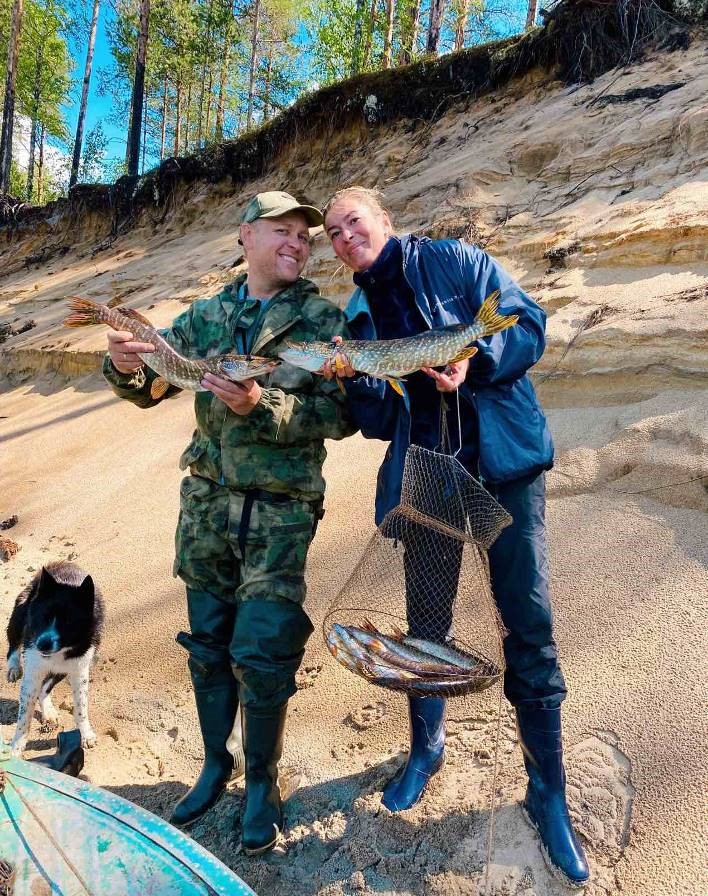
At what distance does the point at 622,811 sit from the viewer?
245 cm

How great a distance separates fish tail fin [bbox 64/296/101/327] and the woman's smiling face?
3.57 feet

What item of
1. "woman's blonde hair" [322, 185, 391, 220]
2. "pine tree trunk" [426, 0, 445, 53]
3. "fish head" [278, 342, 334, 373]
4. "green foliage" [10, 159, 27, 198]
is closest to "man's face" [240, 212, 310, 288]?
"woman's blonde hair" [322, 185, 391, 220]

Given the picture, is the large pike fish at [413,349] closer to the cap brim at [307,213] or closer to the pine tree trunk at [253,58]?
the cap brim at [307,213]

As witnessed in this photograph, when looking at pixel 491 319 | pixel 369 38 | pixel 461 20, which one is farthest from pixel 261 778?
pixel 461 20

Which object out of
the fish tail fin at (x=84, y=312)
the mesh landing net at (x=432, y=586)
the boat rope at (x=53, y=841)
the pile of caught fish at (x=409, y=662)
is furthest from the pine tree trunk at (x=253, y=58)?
the boat rope at (x=53, y=841)

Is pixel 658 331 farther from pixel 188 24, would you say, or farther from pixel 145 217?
pixel 188 24

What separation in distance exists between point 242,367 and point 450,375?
0.80 metres

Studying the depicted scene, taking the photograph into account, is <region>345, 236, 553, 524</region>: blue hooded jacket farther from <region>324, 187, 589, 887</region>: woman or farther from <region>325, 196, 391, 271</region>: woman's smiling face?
<region>325, 196, 391, 271</region>: woman's smiling face

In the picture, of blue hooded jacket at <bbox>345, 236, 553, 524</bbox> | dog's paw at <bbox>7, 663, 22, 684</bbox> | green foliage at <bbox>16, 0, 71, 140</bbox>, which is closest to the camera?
blue hooded jacket at <bbox>345, 236, 553, 524</bbox>

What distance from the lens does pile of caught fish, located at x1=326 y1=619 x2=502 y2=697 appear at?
2225 mm

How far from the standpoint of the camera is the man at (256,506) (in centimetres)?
260

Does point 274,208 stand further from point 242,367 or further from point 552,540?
point 552,540

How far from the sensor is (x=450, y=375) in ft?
7.47

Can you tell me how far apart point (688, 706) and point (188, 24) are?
30877 mm
